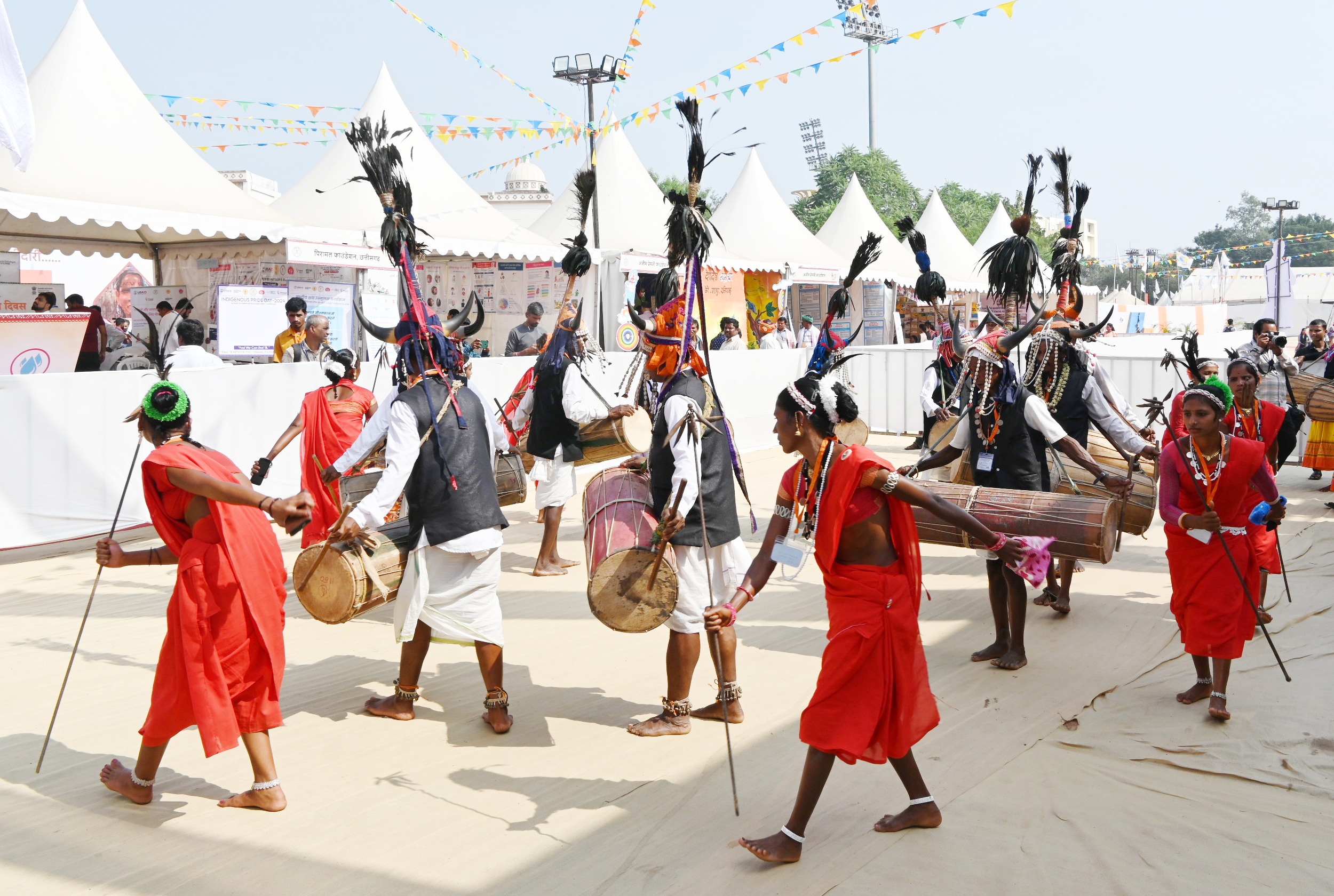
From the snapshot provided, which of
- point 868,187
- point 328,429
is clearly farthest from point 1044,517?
point 868,187

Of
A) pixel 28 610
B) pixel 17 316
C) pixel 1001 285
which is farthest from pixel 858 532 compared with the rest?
pixel 17 316

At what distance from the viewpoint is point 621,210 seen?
18344 millimetres

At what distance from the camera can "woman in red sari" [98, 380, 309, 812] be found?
399 cm

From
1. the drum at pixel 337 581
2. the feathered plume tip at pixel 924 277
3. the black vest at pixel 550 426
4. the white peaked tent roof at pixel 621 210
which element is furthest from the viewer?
the white peaked tent roof at pixel 621 210

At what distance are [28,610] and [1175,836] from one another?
7052 mm

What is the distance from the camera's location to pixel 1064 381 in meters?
7.04

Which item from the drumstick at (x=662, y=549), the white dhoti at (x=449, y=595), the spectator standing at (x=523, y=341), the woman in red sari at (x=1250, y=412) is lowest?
the white dhoti at (x=449, y=595)

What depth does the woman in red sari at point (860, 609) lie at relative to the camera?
3.66 m

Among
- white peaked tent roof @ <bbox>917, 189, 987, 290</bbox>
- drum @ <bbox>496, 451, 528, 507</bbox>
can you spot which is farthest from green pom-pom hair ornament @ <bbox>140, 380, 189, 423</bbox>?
white peaked tent roof @ <bbox>917, 189, 987, 290</bbox>

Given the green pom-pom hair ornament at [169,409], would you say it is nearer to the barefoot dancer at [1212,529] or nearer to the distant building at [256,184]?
the barefoot dancer at [1212,529]

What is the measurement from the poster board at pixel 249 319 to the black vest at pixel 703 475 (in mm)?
7315

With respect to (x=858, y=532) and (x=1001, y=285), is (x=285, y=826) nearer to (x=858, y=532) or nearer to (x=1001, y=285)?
(x=858, y=532)

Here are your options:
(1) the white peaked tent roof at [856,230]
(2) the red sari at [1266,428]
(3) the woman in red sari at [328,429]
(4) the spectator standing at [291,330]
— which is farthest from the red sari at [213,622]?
(1) the white peaked tent roof at [856,230]

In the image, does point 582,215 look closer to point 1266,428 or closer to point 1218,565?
point 1218,565
